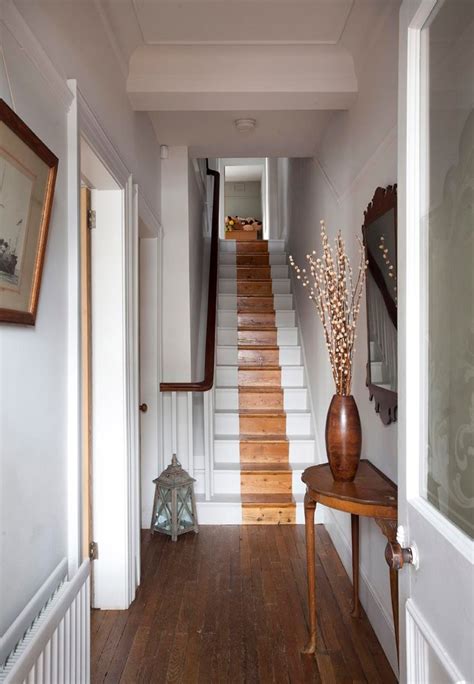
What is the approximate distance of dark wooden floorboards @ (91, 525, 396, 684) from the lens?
Answer: 1877 millimetres

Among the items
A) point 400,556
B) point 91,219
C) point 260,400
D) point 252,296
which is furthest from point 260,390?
point 400,556

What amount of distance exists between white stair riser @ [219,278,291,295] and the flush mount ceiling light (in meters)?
2.48

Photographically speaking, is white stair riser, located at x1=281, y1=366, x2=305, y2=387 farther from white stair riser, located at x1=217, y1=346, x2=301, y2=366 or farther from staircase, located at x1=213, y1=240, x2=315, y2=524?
white stair riser, located at x1=217, y1=346, x2=301, y2=366

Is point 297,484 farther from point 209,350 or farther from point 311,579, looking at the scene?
point 311,579

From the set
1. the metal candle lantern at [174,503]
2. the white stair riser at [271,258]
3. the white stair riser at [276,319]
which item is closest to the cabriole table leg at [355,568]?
the metal candle lantern at [174,503]

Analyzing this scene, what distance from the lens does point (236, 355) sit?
179 inches

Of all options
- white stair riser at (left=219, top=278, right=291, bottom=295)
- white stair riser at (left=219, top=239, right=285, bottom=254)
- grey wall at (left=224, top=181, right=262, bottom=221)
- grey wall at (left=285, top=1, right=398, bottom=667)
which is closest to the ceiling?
grey wall at (left=285, top=1, right=398, bottom=667)

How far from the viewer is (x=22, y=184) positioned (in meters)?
1.14

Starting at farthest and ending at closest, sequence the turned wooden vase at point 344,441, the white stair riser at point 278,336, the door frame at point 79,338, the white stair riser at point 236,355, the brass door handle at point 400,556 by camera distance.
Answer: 1. the white stair riser at point 278,336
2. the white stair riser at point 236,355
3. the turned wooden vase at point 344,441
4. the door frame at point 79,338
5. the brass door handle at point 400,556

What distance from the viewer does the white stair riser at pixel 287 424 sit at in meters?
3.88

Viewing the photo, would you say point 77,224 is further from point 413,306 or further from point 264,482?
point 264,482

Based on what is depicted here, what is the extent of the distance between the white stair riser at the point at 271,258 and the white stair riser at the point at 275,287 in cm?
50

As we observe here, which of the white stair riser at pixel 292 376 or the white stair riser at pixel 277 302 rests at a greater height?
the white stair riser at pixel 277 302

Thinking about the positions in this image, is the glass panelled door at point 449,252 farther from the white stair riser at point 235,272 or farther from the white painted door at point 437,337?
the white stair riser at point 235,272
